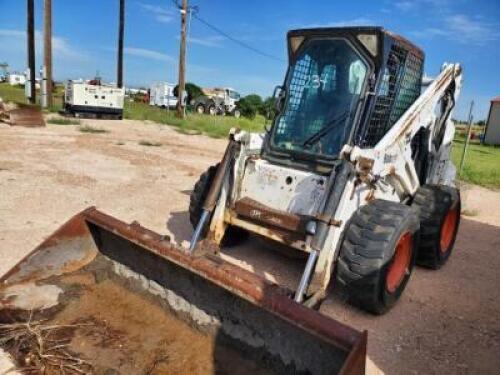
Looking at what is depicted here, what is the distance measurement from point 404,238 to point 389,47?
1.70m

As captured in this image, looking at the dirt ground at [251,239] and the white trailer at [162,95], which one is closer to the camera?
the dirt ground at [251,239]

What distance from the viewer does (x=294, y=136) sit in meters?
4.39

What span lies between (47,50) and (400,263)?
19763 millimetres

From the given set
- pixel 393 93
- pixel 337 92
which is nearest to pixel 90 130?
pixel 337 92

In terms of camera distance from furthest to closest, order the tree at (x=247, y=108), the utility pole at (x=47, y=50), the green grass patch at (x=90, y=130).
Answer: the tree at (x=247, y=108) → the utility pole at (x=47, y=50) → the green grass patch at (x=90, y=130)

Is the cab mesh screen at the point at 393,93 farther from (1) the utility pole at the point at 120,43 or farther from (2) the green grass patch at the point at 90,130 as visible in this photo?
(1) the utility pole at the point at 120,43

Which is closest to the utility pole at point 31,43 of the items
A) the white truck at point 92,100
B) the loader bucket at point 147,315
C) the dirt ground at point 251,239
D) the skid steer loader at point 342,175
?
the white truck at point 92,100

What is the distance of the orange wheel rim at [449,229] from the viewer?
5211mm

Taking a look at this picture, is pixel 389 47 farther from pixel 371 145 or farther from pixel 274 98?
pixel 274 98

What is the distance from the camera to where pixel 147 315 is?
10.6ft

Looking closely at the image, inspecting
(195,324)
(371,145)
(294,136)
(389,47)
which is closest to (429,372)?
(195,324)

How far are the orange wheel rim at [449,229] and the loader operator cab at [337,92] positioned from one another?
4.89 ft

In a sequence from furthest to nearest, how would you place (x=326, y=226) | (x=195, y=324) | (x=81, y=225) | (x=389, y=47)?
(x=389, y=47)
(x=81, y=225)
(x=326, y=226)
(x=195, y=324)

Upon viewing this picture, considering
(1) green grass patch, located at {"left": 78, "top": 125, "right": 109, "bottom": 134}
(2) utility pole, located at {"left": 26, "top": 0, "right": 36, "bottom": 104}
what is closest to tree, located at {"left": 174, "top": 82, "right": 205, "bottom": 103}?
(2) utility pole, located at {"left": 26, "top": 0, "right": 36, "bottom": 104}
